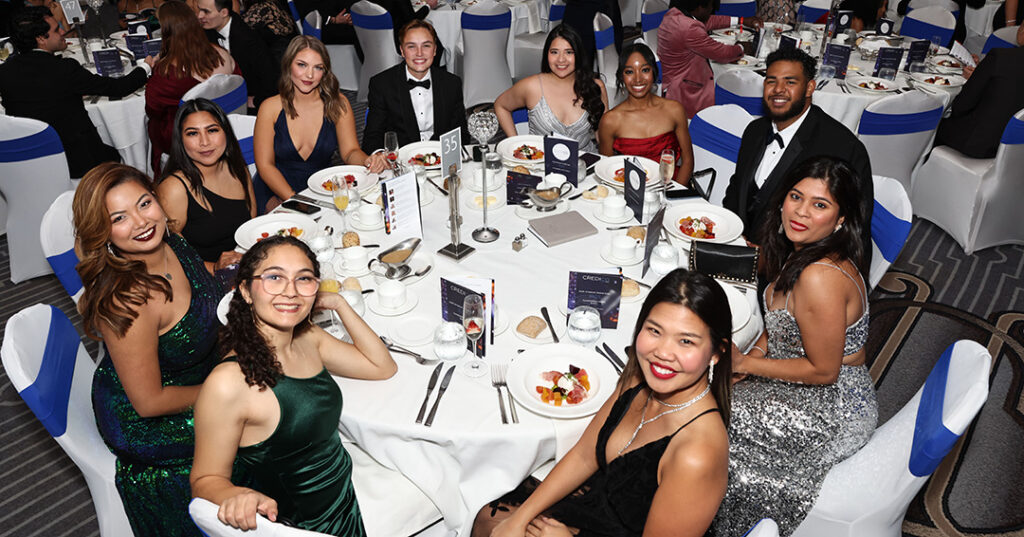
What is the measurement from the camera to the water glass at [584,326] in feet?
7.17

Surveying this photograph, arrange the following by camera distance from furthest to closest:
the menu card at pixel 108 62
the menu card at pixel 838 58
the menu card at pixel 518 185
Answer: the menu card at pixel 108 62 → the menu card at pixel 838 58 → the menu card at pixel 518 185

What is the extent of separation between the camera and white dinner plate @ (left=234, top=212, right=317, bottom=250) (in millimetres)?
2799

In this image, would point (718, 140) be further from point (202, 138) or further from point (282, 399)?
point (282, 399)

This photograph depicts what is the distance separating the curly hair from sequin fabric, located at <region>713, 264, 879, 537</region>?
1780 mm

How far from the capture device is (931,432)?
173 cm

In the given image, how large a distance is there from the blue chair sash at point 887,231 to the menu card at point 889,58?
225 centimetres

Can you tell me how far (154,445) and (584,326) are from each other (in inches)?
54.2

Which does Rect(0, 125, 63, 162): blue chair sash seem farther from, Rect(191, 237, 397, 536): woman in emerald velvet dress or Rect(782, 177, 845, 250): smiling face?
Rect(782, 177, 845, 250): smiling face

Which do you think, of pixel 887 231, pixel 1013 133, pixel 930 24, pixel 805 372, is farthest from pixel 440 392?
pixel 930 24

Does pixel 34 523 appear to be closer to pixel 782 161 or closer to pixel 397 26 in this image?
pixel 782 161

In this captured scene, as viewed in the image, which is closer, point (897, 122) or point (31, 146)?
point (31, 146)

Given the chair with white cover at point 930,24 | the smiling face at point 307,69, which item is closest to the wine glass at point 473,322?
the smiling face at point 307,69

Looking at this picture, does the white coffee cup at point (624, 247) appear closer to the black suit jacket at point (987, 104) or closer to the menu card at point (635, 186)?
the menu card at point (635, 186)

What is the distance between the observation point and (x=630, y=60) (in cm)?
374
